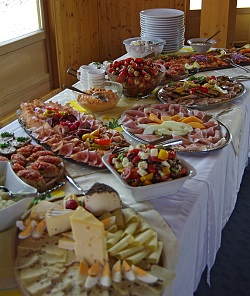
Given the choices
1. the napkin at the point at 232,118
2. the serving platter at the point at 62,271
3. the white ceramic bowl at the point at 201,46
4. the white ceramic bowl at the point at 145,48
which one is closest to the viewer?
the serving platter at the point at 62,271

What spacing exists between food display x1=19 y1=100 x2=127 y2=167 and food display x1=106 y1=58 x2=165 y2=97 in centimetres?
33

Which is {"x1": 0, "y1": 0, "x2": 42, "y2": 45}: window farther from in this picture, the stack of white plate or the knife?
the knife

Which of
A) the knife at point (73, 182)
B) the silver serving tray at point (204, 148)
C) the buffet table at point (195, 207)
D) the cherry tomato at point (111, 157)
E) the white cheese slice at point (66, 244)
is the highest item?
the cherry tomato at point (111, 157)

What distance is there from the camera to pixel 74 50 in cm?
423

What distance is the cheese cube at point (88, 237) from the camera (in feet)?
2.76

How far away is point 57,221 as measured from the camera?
3.15ft

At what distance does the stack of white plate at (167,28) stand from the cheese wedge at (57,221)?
200 cm

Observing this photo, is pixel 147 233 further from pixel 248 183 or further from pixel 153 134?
pixel 248 183

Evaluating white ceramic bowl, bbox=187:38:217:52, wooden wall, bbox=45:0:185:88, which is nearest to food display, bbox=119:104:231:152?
white ceramic bowl, bbox=187:38:217:52

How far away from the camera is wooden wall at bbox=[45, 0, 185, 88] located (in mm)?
3962

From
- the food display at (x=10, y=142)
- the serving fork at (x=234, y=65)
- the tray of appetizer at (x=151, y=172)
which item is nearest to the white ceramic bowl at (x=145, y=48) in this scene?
the serving fork at (x=234, y=65)

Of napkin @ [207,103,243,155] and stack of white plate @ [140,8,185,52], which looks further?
stack of white plate @ [140,8,185,52]

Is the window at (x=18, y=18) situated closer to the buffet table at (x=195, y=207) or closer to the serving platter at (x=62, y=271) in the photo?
the buffet table at (x=195, y=207)

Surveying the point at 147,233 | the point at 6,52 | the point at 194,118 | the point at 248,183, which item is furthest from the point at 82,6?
the point at 147,233
